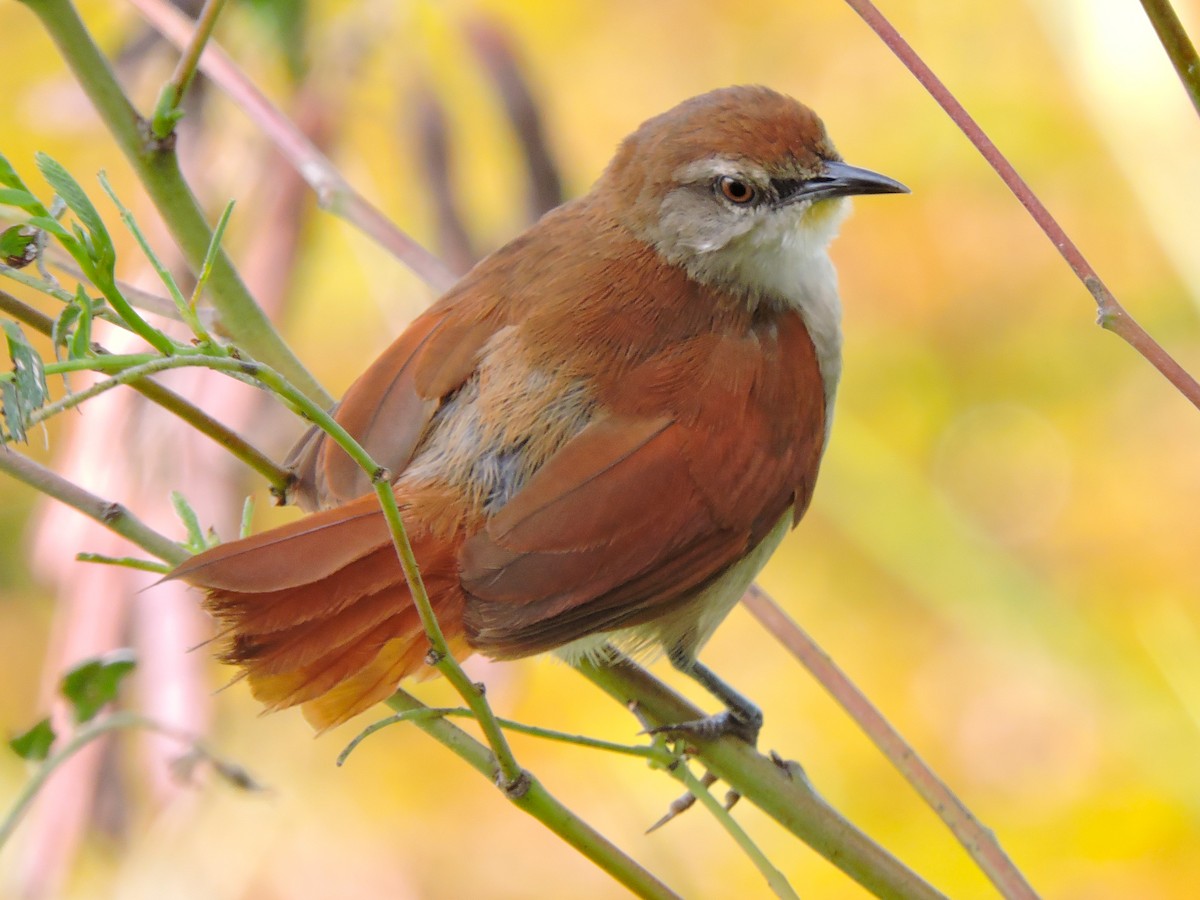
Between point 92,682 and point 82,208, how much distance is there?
76 centimetres

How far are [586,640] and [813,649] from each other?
484 millimetres

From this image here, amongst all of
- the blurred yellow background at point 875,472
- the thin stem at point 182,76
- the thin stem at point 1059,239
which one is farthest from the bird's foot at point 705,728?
the thin stem at point 182,76

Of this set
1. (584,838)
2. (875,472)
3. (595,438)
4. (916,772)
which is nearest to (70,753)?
(584,838)

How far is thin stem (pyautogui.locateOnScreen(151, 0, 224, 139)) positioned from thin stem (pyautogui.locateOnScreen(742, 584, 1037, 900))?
1013 mm

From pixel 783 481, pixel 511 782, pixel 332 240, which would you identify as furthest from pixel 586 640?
pixel 332 240

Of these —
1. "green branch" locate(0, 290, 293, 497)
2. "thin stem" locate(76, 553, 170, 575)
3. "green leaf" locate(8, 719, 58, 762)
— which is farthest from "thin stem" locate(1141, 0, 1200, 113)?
"green leaf" locate(8, 719, 58, 762)

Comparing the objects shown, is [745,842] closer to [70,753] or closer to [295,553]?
[295,553]

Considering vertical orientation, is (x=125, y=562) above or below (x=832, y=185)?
below

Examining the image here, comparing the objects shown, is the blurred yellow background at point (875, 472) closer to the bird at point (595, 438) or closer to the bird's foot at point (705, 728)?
the bird at point (595, 438)

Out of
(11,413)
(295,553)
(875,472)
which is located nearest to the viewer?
(11,413)

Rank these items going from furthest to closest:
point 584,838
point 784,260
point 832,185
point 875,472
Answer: point 875,472 → point 784,260 → point 832,185 → point 584,838

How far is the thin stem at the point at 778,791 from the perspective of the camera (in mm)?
1617

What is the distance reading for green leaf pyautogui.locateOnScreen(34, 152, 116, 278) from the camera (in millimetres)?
1083

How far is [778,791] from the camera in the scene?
178 centimetres
